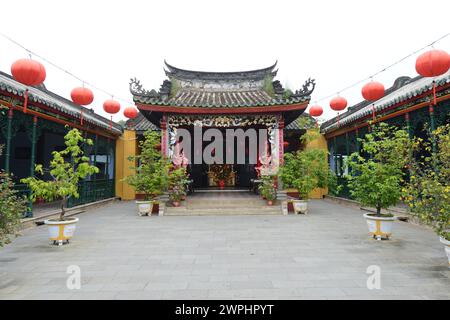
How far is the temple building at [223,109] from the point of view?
9594 mm

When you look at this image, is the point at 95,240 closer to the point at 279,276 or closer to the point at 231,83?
the point at 279,276

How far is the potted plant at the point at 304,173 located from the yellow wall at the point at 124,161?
8426 millimetres

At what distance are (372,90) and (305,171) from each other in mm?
3283

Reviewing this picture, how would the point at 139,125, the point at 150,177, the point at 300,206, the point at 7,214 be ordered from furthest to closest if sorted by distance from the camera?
1. the point at 139,125
2. the point at 300,206
3. the point at 150,177
4. the point at 7,214

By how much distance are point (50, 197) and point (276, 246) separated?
463cm

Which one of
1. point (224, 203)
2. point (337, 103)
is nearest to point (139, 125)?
point (224, 203)

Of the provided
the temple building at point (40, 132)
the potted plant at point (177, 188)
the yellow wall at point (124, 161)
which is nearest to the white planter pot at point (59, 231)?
the temple building at point (40, 132)

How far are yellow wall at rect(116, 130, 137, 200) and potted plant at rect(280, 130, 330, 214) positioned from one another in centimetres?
843

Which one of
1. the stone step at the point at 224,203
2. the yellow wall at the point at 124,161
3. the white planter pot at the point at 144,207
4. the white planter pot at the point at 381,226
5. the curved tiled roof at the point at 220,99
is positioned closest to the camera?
the white planter pot at the point at 381,226

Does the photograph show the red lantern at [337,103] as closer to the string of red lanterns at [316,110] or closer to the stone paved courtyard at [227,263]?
the string of red lanterns at [316,110]

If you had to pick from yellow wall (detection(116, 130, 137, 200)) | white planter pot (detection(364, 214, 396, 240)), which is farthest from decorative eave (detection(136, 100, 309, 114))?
yellow wall (detection(116, 130, 137, 200))

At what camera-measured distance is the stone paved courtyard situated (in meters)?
3.16

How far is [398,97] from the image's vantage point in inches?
329

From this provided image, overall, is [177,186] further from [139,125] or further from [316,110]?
[316,110]
